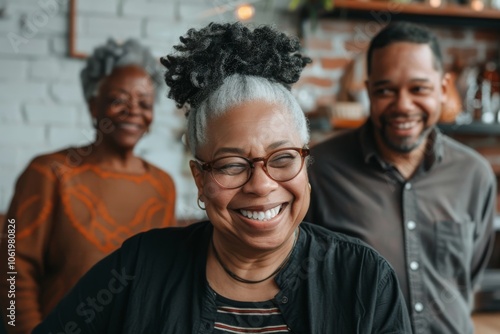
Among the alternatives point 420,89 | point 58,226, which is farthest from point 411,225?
point 58,226

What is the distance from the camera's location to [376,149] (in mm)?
1988

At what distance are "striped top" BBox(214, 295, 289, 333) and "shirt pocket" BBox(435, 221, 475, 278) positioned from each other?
0.76 metres

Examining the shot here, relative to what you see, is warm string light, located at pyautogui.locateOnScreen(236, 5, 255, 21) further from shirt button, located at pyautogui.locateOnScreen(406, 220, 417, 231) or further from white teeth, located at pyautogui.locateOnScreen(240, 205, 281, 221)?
white teeth, located at pyautogui.locateOnScreen(240, 205, 281, 221)

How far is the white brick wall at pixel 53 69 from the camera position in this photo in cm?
290

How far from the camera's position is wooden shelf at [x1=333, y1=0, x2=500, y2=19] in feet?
10.3

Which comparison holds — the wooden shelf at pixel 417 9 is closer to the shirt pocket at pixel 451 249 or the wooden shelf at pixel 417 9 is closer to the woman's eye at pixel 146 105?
the woman's eye at pixel 146 105

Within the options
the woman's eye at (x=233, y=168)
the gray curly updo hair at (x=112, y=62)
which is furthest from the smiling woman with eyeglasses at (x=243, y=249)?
the gray curly updo hair at (x=112, y=62)

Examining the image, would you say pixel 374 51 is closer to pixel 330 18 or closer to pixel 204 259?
pixel 204 259

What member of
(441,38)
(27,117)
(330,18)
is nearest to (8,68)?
(27,117)

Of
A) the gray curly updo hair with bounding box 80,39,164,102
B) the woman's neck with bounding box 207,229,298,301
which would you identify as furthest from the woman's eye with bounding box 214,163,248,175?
the gray curly updo hair with bounding box 80,39,164,102

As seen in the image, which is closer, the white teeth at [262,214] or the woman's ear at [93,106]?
the white teeth at [262,214]

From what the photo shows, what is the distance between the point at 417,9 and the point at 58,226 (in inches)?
86.9

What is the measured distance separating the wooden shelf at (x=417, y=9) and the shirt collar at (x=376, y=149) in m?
1.27

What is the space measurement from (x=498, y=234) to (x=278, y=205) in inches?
109
